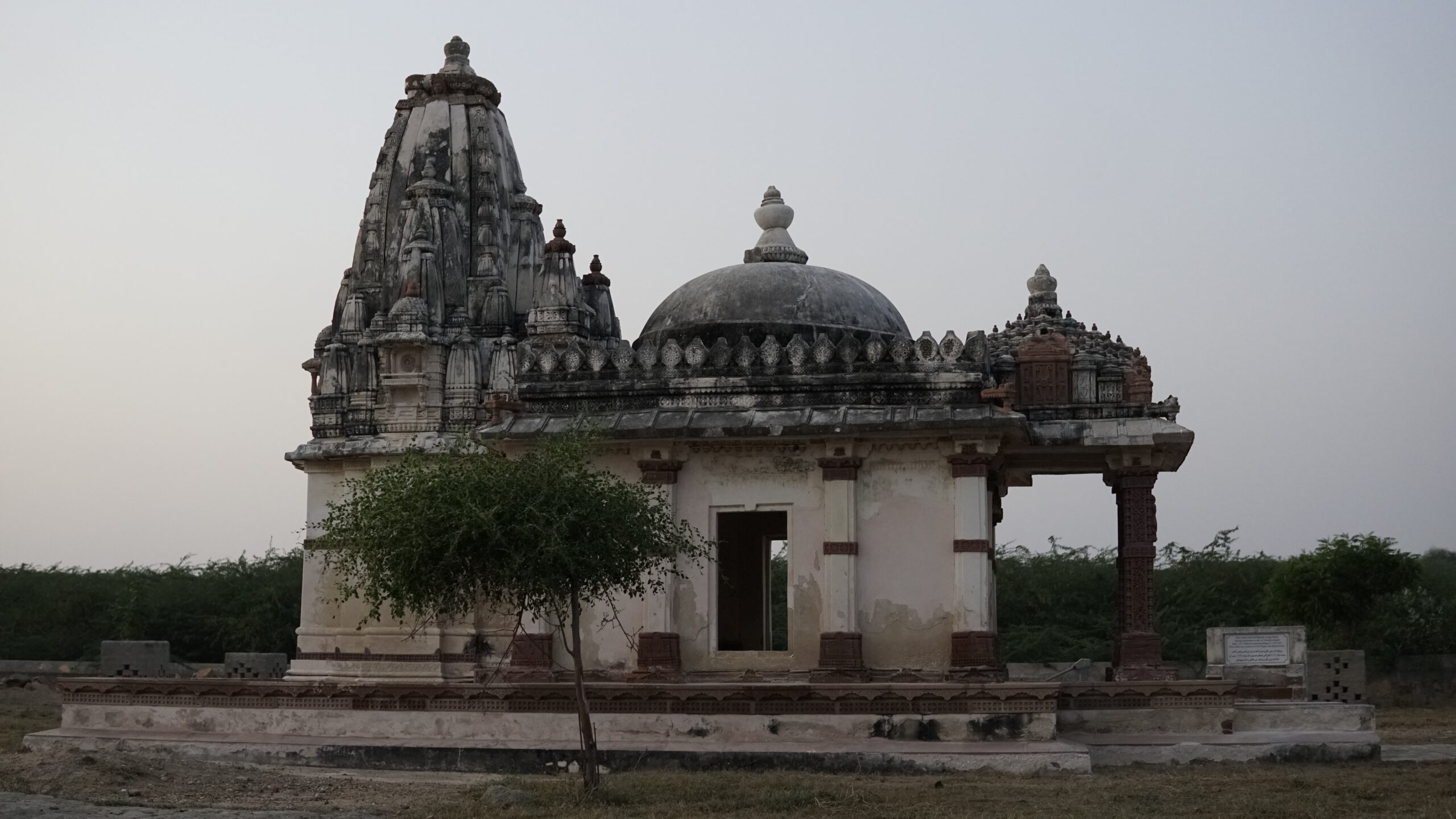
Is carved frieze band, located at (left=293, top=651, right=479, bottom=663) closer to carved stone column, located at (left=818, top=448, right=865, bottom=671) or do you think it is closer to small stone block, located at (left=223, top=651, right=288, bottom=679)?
small stone block, located at (left=223, top=651, right=288, bottom=679)

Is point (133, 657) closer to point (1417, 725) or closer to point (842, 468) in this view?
point (842, 468)

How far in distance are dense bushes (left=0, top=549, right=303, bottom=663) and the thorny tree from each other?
2313 cm

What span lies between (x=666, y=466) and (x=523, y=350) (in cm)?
255

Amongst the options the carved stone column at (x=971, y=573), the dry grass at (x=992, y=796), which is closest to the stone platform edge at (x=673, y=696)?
the carved stone column at (x=971, y=573)

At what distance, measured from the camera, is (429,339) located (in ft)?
75.6

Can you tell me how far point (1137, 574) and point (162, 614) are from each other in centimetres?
2652

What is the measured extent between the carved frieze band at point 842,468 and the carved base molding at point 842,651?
69.1 inches

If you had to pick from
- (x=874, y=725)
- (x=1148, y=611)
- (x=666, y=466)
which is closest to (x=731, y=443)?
(x=666, y=466)

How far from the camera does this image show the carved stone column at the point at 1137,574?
19.7 m

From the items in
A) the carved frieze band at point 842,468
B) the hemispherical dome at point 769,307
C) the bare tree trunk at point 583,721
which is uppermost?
the hemispherical dome at point 769,307

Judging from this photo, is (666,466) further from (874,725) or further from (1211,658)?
(1211,658)

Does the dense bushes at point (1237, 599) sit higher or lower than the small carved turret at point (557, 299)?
lower

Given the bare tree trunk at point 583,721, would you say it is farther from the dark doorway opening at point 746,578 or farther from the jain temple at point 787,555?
the dark doorway opening at point 746,578

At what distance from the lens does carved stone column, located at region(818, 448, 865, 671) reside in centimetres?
1881
